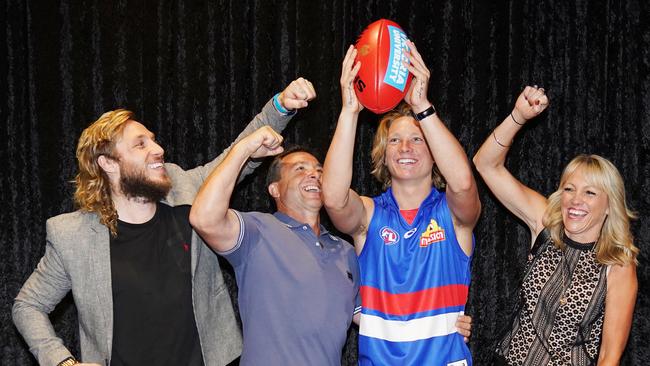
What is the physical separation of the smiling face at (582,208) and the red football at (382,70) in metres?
0.75

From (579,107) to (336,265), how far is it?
1.60 metres

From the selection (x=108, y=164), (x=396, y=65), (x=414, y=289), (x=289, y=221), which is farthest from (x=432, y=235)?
(x=108, y=164)

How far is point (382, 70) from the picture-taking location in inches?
93.0

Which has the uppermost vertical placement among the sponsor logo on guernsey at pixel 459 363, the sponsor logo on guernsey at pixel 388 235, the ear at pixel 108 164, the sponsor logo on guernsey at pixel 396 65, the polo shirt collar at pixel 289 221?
the sponsor logo on guernsey at pixel 396 65

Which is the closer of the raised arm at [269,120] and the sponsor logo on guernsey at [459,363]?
the sponsor logo on guernsey at [459,363]

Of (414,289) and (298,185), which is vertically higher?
(298,185)

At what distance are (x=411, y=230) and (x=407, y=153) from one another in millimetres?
279

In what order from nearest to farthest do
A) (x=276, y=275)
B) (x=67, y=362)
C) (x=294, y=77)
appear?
(x=67, y=362), (x=276, y=275), (x=294, y=77)

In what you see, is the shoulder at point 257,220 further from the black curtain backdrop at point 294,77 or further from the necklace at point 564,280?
the necklace at point 564,280

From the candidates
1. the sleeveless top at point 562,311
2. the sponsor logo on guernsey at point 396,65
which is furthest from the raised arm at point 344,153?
the sleeveless top at point 562,311

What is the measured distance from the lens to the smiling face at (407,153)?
8.49 feet

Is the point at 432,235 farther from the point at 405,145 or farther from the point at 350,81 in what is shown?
the point at 350,81

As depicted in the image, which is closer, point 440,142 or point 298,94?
point 440,142

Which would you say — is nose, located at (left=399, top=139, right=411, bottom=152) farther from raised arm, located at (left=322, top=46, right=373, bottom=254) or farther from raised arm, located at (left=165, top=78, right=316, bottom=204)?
raised arm, located at (left=165, top=78, right=316, bottom=204)
